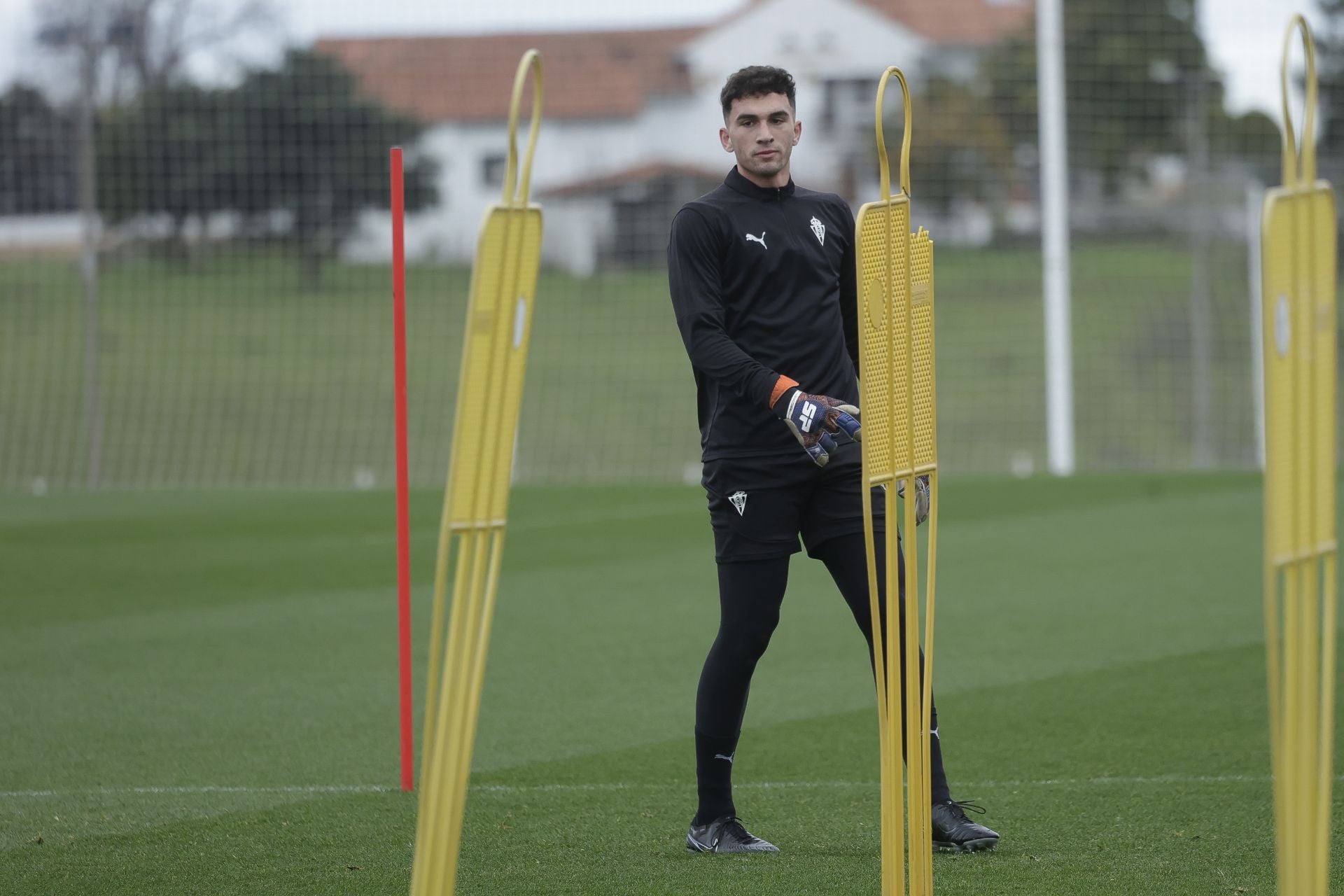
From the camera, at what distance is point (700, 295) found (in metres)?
3.88

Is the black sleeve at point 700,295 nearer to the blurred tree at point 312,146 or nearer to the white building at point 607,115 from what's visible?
the blurred tree at point 312,146

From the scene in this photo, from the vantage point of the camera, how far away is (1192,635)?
7043 millimetres

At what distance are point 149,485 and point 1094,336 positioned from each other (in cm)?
1063

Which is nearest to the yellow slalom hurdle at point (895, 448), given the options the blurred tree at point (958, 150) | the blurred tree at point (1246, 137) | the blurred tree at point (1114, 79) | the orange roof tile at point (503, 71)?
the orange roof tile at point (503, 71)

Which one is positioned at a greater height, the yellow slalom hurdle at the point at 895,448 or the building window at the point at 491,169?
the building window at the point at 491,169

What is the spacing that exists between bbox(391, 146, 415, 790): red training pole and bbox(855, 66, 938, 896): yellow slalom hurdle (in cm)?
192

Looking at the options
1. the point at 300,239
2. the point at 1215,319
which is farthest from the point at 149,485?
the point at 1215,319

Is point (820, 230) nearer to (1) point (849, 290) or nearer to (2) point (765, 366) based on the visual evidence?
(1) point (849, 290)

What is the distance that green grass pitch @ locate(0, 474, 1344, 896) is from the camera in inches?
160

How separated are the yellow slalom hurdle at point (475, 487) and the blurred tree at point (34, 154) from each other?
13.7m

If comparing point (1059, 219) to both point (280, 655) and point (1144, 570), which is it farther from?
point (280, 655)

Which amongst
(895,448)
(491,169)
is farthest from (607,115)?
(895,448)

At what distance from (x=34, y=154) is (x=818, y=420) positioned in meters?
13.5

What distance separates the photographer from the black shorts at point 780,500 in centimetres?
396
